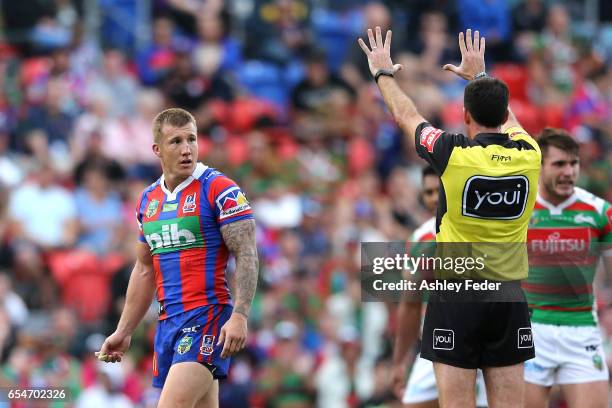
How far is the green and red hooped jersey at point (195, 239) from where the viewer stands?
8914mm

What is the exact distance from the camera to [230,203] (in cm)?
888

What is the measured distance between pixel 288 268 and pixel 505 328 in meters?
8.70

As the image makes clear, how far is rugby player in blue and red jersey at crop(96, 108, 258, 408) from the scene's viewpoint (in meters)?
8.70

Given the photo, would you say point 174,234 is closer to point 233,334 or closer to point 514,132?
point 233,334

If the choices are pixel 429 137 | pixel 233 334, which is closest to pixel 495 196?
pixel 429 137

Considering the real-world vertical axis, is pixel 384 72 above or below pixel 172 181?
above

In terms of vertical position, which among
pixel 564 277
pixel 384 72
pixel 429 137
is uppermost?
pixel 384 72

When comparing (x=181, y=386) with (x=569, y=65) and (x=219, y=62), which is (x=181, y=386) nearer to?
(x=219, y=62)

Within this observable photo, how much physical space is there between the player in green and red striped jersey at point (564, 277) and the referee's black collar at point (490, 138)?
6.06 feet

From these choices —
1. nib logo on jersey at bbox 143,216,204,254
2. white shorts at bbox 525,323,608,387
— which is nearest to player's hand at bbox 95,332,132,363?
nib logo on jersey at bbox 143,216,204,254

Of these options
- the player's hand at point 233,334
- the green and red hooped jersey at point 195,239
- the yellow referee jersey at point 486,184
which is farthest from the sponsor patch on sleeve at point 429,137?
the player's hand at point 233,334

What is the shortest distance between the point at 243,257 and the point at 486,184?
179 cm

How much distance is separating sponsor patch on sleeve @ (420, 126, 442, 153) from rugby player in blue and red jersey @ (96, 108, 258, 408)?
4.65 ft

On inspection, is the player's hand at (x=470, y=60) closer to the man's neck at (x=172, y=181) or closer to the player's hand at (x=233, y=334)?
the man's neck at (x=172, y=181)
